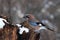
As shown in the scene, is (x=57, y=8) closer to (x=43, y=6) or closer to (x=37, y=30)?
(x=43, y=6)

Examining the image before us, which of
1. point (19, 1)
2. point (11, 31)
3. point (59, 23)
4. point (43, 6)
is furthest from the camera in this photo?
point (59, 23)

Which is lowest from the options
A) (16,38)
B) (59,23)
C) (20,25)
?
(16,38)

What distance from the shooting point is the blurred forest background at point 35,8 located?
12.6 feet

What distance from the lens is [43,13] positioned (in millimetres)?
4328

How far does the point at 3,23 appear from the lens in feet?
5.39

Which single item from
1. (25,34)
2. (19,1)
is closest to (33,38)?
(25,34)

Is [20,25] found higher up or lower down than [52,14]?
lower down

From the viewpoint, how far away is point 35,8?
166 inches

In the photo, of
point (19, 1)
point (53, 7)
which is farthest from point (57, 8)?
point (19, 1)

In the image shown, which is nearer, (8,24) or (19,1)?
(8,24)

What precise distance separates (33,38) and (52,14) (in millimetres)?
2829

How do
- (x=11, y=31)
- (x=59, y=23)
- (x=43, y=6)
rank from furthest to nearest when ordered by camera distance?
(x=59, y=23) < (x=43, y=6) < (x=11, y=31)

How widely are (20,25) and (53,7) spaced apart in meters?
2.78

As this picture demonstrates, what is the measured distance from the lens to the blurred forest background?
3844mm
